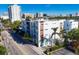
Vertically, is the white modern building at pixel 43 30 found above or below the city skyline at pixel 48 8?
below

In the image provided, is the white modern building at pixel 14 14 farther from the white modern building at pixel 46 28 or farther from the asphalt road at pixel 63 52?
the asphalt road at pixel 63 52

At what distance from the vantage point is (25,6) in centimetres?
327

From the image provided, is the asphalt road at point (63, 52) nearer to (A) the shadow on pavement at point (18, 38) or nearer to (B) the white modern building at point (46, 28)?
(B) the white modern building at point (46, 28)

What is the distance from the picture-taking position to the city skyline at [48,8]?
326 centimetres

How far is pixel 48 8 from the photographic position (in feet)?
10.8

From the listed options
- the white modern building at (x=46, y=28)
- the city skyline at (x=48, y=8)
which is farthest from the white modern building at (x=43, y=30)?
the city skyline at (x=48, y=8)

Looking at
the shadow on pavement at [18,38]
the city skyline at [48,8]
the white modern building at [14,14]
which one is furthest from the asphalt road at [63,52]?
the white modern building at [14,14]

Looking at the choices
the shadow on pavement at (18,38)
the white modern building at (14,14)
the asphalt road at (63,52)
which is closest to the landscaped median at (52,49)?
the asphalt road at (63,52)

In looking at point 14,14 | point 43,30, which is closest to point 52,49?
point 43,30

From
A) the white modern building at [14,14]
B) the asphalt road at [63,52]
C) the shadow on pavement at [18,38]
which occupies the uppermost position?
the white modern building at [14,14]

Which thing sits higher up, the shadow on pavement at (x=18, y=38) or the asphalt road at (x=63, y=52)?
the shadow on pavement at (x=18, y=38)

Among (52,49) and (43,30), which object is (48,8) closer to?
(43,30)
